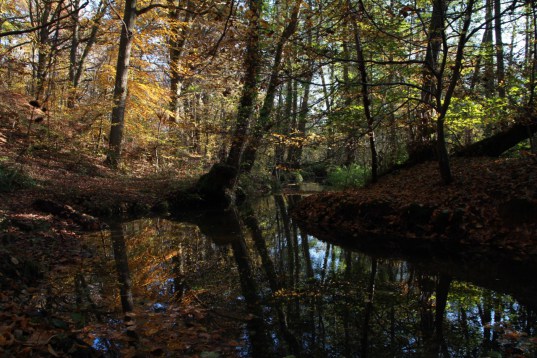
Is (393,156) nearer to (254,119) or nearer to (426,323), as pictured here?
(254,119)

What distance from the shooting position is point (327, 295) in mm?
4980

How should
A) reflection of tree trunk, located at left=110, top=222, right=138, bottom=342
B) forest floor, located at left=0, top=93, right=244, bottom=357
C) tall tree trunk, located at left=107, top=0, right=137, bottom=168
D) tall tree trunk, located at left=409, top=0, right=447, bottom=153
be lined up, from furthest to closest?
tall tree trunk, located at left=107, top=0, right=137, bottom=168
tall tree trunk, located at left=409, top=0, right=447, bottom=153
reflection of tree trunk, located at left=110, top=222, right=138, bottom=342
forest floor, located at left=0, top=93, right=244, bottom=357

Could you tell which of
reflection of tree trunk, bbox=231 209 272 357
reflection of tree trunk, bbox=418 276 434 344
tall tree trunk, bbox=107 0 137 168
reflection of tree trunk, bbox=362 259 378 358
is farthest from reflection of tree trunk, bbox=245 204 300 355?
tall tree trunk, bbox=107 0 137 168

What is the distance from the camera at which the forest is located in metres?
3.78

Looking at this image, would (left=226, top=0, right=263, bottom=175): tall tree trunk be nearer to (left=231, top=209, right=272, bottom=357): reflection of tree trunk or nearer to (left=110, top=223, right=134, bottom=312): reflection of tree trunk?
(left=231, top=209, right=272, bottom=357): reflection of tree trunk

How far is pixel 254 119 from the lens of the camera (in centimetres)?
1342

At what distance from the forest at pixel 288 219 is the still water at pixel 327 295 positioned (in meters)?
0.03

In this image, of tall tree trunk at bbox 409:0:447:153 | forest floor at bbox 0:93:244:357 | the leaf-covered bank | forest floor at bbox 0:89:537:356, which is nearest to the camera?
forest floor at bbox 0:93:244:357

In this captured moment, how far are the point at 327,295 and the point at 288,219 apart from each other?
6691 mm

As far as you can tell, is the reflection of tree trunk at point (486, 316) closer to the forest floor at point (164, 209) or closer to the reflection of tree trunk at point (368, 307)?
the reflection of tree trunk at point (368, 307)

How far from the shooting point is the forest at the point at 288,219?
12.4 feet

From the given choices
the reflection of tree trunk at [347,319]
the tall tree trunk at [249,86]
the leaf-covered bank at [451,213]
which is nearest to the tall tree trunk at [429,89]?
the leaf-covered bank at [451,213]

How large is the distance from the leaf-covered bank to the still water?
0.92m

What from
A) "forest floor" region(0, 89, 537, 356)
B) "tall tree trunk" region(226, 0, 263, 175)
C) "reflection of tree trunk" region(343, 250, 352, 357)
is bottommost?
"reflection of tree trunk" region(343, 250, 352, 357)
